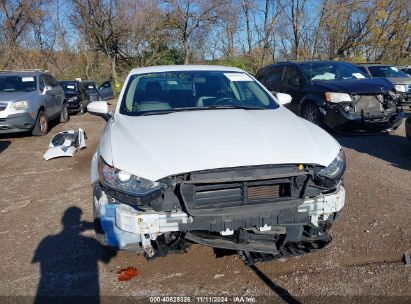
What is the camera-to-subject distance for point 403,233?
3.76 m

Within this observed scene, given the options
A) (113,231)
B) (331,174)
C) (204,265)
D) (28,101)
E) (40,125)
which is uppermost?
(331,174)

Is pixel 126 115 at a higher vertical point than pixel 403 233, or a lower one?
higher

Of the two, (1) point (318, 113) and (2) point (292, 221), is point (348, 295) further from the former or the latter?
(1) point (318, 113)

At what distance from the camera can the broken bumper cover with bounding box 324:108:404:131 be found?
7539 mm

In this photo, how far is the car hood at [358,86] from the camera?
25.0 ft

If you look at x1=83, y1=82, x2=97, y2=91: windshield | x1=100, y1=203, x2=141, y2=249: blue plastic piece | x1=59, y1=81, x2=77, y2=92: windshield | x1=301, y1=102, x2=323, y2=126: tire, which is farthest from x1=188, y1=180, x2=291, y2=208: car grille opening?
x1=83, y1=82, x2=97, y2=91: windshield

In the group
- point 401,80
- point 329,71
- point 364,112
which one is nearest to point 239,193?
point 364,112

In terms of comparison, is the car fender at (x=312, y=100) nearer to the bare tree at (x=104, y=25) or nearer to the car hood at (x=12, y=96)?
the car hood at (x=12, y=96)

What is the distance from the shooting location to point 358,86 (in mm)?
7738

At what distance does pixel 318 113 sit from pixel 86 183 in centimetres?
484

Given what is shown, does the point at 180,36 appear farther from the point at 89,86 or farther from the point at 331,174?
the point at 331,174

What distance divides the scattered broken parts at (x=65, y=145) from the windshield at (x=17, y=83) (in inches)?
113

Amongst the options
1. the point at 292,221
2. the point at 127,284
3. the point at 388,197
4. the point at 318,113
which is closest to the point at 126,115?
the point at 127,284

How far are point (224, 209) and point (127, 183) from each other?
0.72 meters
